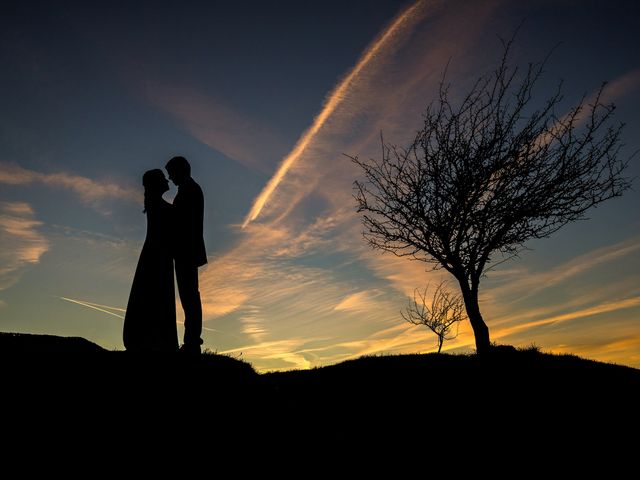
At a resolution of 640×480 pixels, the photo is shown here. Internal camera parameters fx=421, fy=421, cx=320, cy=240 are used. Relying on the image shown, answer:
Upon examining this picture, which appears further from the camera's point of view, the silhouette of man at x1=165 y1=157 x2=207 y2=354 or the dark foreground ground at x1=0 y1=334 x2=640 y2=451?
the silhouette of man at x1=165 y1=157 x2=207 y2=354

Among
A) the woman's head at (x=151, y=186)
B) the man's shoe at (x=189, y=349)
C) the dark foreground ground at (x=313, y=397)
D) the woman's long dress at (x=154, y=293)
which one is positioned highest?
the woman's head at (x=151, y=186)

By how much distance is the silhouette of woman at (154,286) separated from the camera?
8.29 meters

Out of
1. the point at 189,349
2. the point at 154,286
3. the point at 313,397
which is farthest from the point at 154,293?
the point at 313,397

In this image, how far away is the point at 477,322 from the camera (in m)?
14.6

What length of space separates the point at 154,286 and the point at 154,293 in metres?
0.14

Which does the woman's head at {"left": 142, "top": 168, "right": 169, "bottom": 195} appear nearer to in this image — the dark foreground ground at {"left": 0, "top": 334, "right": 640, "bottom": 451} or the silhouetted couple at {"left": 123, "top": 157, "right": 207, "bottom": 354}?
the silhouetted couple at {"left": 123, "top": 157, "right": 207, "bottom": 354}

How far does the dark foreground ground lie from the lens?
608 cm

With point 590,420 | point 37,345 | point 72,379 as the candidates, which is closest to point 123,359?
point 72,379

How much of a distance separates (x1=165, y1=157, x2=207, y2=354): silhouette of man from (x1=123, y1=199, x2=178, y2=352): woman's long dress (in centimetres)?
34

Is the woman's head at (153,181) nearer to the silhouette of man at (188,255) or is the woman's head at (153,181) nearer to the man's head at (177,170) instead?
the man's head at (177,170)

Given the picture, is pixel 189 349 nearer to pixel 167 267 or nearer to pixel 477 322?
pixel 167 267

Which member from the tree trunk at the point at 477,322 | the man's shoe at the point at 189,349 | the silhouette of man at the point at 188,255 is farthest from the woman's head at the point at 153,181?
the tree trunk at the point at 477,322

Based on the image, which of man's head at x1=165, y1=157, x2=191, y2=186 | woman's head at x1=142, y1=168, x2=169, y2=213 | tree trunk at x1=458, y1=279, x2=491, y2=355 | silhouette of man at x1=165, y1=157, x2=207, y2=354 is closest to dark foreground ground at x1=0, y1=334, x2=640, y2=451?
silhouette of man at x1=165, y1=157, x2=207, y2=354

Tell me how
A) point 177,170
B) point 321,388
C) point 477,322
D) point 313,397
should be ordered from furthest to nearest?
1. point 477,322
2. point 321,388
3. point 313,397
4. point 177,170
